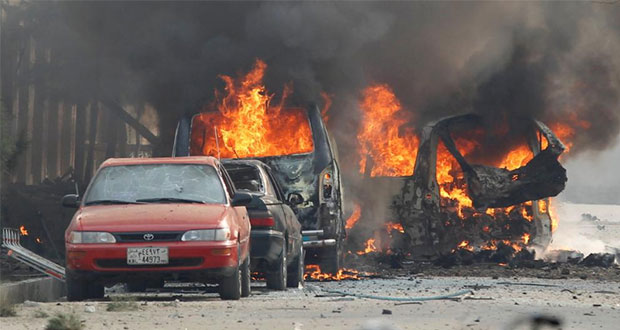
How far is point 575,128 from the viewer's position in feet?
68.3

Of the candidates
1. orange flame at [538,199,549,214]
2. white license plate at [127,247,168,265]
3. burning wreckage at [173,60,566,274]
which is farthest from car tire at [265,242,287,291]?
orange flame at [538,199,549,214]

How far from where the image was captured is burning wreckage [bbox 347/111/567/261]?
17.2 m

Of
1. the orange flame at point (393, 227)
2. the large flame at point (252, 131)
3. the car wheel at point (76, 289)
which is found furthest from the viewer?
the orange flame at point (393, 227)

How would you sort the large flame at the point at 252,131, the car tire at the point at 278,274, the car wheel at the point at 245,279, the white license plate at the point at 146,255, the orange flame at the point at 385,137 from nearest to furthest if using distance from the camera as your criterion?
the white license plate at the point at 146,255 → the car wheel at the point at 245,279 → the car tire at the point at 278,274 → the large flame at the point at 252,131 → the orange flame at the point at 385,137

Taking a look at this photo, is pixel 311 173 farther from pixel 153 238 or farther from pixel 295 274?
pixel 153 238

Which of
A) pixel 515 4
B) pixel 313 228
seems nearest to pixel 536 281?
pixel 313 228

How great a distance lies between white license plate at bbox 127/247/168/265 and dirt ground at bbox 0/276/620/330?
0.36m

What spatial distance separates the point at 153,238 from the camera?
9.94m

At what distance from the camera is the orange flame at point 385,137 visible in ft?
63.1

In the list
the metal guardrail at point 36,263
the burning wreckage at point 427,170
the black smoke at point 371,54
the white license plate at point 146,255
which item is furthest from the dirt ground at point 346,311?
the black smoke at point 371,54

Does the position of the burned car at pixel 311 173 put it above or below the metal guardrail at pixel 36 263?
above

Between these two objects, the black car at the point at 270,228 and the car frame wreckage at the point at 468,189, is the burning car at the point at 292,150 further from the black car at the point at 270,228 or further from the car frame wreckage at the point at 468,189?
the car frame wreckage at the point at 468,189

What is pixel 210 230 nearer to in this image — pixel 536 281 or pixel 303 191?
pixel 303 191

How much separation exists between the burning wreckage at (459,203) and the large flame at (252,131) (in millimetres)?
2353
